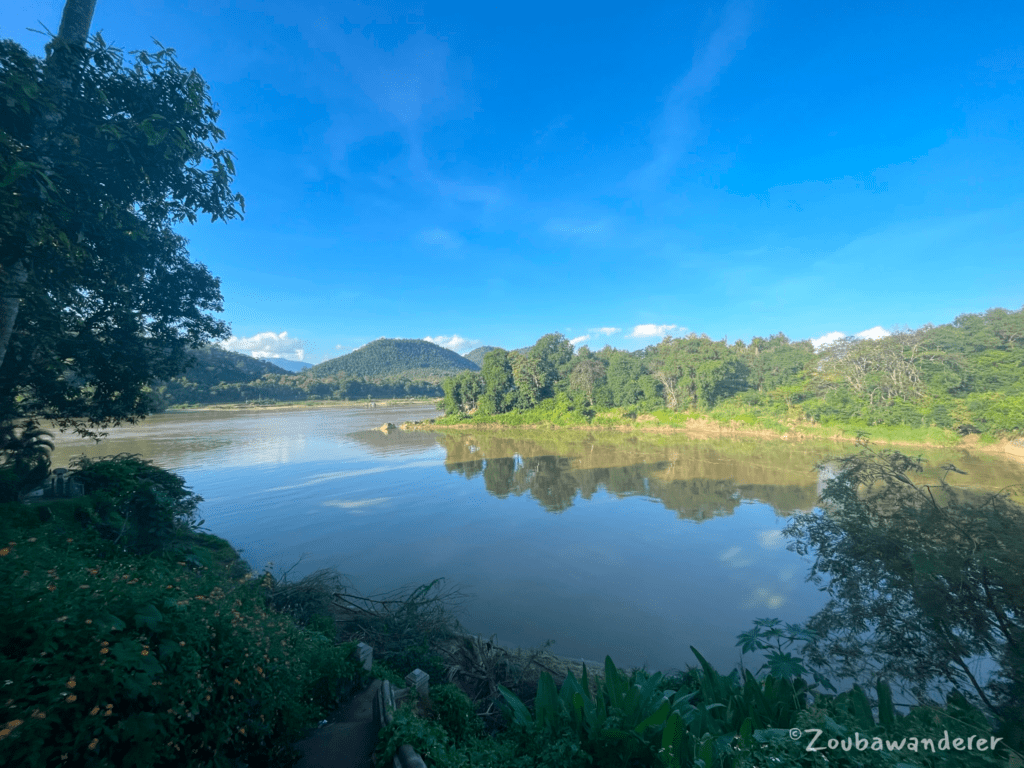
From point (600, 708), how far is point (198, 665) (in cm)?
364

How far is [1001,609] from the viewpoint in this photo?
4.62 m

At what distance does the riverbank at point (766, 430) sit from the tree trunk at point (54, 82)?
62.1ft

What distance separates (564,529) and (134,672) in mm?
12714

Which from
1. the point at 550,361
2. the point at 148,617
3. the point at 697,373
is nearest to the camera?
the point at 148,617

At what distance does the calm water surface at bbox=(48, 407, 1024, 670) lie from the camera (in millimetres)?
8703

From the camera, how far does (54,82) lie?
624 centimetres

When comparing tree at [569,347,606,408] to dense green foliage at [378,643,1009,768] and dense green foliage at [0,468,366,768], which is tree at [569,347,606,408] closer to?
dense green foliage at [378,643,1009,768]

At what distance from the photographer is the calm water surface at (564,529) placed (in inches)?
343

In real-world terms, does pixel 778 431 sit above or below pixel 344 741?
below

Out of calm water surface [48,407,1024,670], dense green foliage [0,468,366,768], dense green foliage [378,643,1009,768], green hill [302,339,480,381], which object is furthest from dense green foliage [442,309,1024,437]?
green hill [302,339,480,381]

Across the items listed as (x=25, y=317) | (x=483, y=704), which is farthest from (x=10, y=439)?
(x=483, y=704)

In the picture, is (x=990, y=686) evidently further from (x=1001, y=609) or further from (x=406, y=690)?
(x=406, y=690)

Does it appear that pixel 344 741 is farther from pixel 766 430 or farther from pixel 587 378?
pixel 587 378

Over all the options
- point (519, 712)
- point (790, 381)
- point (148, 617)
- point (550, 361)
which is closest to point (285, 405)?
point (550, 361)
